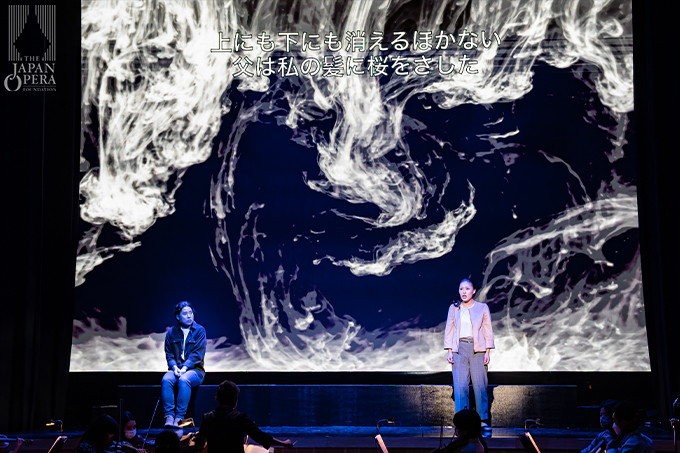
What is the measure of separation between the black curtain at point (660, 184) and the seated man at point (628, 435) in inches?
119

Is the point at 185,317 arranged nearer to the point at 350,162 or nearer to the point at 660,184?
the point at 350,162

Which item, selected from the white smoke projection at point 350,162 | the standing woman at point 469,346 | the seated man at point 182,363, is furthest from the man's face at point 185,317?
the standing woman at point 469,346

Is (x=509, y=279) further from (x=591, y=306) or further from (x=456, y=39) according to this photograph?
(x=456, y=39)

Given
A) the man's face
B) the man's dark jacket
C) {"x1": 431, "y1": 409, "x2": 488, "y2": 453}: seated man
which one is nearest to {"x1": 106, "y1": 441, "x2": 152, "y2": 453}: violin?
{"x1": 431, "y1": 409, "x2": 488, "y2": 453}: seated man

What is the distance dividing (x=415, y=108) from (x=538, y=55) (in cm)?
125

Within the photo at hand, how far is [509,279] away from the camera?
21.5 ft

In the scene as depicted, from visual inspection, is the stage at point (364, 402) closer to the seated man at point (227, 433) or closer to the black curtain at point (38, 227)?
A: the black curtain at point (38, 227)

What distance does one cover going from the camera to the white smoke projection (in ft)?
21.5

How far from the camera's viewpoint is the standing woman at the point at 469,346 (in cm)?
574

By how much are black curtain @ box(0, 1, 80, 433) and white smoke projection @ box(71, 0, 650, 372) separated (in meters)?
0.21

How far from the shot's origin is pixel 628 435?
11.1 ft

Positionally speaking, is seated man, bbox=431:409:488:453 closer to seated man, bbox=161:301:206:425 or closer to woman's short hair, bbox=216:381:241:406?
woman's short hair, bbox=216:381:241:406

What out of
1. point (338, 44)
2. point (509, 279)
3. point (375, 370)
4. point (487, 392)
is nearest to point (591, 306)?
point (509, 279)

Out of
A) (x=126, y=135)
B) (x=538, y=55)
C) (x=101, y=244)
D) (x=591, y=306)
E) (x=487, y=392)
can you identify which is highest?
(x=538, y=55)
